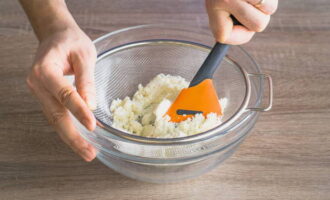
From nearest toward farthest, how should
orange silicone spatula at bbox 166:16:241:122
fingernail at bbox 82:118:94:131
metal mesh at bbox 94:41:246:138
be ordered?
fingernail at bbox 82:118:94:131
orange silicone spatula at bbox 166:16:241:122
metal mesh at bbox 94:41:246:138

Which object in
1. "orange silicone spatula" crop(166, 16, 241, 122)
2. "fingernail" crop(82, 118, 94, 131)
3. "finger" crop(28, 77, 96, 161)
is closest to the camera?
"fingernail" crop(82, 118, 94, 131)

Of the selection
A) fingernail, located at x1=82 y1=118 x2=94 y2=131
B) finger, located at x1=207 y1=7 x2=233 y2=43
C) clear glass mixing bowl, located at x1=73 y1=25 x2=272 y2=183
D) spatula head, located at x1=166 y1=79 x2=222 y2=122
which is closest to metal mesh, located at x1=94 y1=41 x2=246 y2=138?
clear glass mixing bowl, located at x1=73 y1=25 x2=272 y2=183

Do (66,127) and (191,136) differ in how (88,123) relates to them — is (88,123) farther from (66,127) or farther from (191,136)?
(191,136)

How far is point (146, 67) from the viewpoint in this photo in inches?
50.5

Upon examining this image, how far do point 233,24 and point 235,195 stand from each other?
1.47 feet

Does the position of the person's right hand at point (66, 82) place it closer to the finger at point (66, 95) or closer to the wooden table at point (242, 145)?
the finger at point (66, 95)

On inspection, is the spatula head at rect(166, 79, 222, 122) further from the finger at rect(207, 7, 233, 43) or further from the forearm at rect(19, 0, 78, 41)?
the forearm at rect(19, 0, 78, 41)

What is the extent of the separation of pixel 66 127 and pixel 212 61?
17.3 inches

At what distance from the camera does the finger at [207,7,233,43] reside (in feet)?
3.15

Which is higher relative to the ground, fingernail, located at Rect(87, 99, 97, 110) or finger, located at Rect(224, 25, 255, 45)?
finger, located at Rect(224, 25, 255, 45)

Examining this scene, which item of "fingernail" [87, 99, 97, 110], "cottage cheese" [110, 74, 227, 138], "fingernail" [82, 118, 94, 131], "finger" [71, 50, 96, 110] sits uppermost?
"finger" [71, 50, 96, 110]

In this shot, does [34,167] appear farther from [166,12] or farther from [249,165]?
[166,12]

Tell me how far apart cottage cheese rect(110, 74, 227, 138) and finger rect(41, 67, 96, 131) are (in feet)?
0.73

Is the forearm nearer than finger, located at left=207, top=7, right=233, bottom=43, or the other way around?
finger, located at left=207, top=7, right=233, bottom=43
